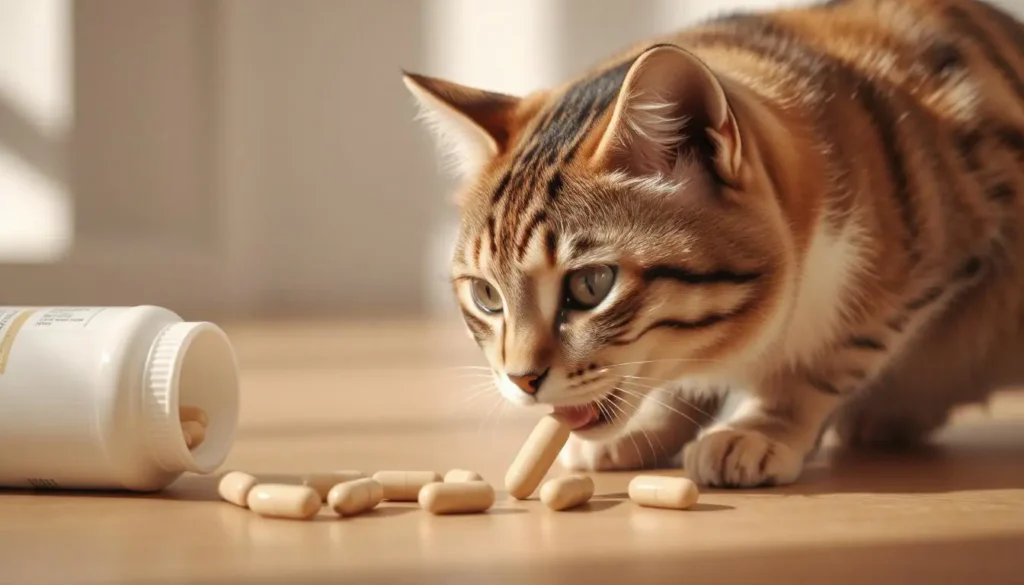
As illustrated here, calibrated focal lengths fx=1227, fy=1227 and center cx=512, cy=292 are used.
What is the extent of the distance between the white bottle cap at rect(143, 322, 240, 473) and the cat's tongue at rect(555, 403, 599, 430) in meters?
0.36

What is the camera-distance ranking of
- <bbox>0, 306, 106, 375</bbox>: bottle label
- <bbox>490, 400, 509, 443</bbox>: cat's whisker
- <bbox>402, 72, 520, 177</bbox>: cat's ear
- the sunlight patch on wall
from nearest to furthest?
<bbox>0, 306, 106, 375</bbox>: bottle label < <bbox>402, 72, 520, 177</bbox>: cat's ear < <bbox>490, 400, 509, 443</bbox>: cat's whisker < the sunlight patch on wall

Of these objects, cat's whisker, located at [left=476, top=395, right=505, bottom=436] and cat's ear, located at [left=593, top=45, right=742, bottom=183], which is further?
cat's whisker, located at [left=476, top=395, right=505, bottom=436]

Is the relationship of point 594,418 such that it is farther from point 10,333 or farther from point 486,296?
point 10,333

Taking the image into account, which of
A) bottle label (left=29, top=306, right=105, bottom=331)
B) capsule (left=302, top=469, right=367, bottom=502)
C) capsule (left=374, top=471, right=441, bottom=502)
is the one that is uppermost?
bottle label (left=29, top=306, right=105, bottom=331)

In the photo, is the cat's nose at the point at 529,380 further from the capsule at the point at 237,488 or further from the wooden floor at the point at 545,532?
the capsule at the point at 237,488

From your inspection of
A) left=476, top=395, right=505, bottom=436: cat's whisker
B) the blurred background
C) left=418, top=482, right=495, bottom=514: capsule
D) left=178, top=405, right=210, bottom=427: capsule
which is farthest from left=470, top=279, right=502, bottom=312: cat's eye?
the blurred background

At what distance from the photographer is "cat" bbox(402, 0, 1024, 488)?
3.92ft

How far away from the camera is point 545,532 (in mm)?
1078

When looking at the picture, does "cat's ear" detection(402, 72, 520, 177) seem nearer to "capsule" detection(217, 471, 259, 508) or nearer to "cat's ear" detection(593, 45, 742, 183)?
"cat's ear" detection(593, 45, 742, 183)

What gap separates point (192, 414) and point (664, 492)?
50 cm

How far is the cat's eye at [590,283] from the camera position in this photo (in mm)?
1193

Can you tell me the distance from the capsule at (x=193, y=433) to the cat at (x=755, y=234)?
12.3 inches

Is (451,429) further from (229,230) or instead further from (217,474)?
(229,230)

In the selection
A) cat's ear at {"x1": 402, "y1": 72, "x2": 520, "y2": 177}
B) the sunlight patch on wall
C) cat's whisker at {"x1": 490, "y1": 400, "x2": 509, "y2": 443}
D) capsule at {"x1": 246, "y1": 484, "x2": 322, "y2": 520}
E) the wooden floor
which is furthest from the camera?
the sunlight patch on wall
